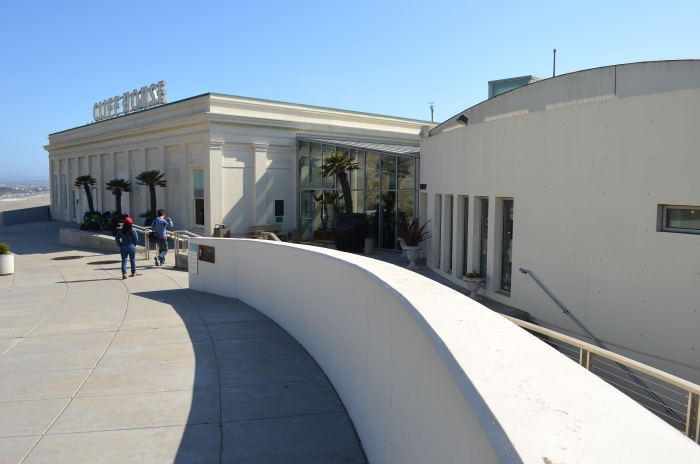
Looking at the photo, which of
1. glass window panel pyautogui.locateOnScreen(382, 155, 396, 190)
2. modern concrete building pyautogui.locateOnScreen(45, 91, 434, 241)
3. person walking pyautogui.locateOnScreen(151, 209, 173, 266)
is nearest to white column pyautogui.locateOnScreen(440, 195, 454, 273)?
modern concrete building pyautogui.locateOnScreen(45, 91, 434, 241)

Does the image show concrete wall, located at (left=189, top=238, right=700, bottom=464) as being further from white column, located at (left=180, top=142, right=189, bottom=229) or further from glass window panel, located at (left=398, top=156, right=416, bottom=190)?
white column, located at (left=180, top=142, right=189, bottom=229)

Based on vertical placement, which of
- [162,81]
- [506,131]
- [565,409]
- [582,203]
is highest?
[162,81]

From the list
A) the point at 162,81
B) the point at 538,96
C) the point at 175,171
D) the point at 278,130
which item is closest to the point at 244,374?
the point at 538,96

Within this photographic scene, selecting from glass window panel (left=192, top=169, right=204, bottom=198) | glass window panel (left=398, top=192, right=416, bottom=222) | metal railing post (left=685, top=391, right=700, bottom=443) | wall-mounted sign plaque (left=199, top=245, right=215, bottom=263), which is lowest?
wall-mounted sign plaque (left=199, top=245, right=215, bottom=263)

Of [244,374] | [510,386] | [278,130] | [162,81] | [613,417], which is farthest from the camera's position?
[162,81]

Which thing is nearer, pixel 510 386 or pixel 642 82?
pixel 510 386

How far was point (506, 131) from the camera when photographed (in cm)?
1160

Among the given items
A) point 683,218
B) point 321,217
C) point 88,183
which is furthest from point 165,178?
point 683,218

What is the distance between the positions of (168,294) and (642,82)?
10.7 m

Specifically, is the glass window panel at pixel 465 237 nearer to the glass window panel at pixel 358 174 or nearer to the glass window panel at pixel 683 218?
the glass window panel at pixel 683 218

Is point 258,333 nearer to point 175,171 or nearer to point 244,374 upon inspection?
point 244,374

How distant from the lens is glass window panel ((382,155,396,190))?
22.3m

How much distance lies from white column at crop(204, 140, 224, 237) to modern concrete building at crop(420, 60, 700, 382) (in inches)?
590

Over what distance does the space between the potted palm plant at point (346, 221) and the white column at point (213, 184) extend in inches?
210
